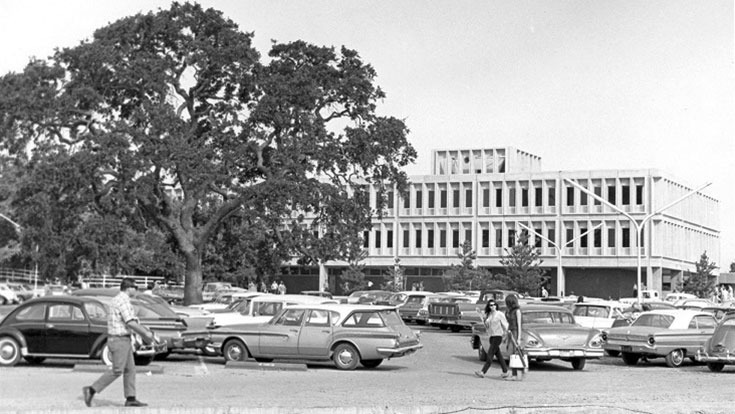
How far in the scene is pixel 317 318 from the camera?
24.9 meters

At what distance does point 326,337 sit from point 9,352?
22.2ft

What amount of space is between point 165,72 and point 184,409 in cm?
3583

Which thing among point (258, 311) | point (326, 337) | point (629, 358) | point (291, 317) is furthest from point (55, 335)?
point (629, 358)

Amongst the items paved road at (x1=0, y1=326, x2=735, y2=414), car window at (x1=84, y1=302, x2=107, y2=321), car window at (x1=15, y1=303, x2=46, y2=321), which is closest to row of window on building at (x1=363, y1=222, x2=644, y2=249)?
paved road at (x1=0, y1=326, x2=735, y2=414)

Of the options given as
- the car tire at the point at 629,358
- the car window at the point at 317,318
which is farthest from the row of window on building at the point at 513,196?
the car window at the point at 317,318

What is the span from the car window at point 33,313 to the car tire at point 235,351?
166 inches

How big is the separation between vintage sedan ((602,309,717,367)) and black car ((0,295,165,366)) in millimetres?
12567

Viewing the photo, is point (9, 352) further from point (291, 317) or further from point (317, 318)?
point (317, 318)

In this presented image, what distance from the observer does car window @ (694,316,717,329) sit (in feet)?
95.5

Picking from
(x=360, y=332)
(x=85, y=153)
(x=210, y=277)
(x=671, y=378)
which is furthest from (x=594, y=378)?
(x=210, y=277)

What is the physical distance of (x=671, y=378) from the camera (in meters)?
24.3

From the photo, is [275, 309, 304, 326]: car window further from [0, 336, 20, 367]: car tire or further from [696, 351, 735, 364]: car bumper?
[696, 351, 735, 364]: car bumper

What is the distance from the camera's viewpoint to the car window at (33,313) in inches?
917

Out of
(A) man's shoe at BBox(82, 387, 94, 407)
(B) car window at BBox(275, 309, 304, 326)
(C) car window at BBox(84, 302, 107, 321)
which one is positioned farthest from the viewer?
(B) car window at BBox(275, 309, 304, 326)
